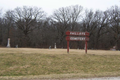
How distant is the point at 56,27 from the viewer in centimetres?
4812

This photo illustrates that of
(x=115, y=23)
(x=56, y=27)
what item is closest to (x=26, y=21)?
(x=56, y=27)

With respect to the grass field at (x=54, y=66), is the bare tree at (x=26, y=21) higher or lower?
higher

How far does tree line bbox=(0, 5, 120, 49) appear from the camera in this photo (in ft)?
141

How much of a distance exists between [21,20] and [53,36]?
12911 millimetres

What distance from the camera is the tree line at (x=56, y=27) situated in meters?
43.1

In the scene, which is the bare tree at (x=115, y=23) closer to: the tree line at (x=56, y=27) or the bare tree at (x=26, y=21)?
the tree line at (x=56, y=27)

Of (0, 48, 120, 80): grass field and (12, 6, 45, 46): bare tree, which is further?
(12, 6, 45, 46): bare tree

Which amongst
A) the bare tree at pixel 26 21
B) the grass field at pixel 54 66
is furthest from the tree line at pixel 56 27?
the grass field at pixel 54 66

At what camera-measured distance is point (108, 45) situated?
44938 mm

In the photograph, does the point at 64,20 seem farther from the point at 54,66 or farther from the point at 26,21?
the point at 54,66

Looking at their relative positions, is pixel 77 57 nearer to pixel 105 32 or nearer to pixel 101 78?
pixel 101 78

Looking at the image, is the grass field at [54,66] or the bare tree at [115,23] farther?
the bare tree at [115,23]

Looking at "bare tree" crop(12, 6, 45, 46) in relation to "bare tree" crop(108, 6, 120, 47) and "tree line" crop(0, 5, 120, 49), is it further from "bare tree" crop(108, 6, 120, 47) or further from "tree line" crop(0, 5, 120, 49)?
"bare tree" crop(108, 6, 120, 47)

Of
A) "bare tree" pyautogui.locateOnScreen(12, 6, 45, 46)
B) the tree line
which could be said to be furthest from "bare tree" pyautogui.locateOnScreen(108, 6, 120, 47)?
"bare tree" pyautogui.locateOnScreen(12, 6, 45, 46)
